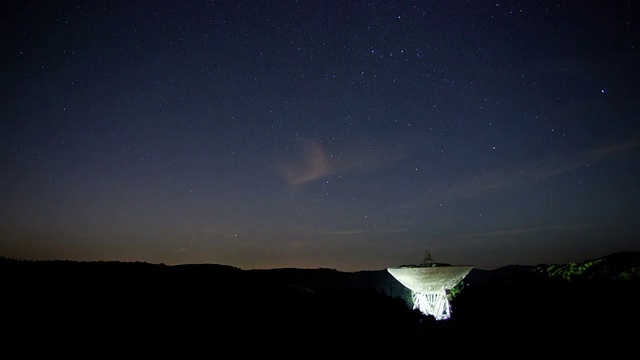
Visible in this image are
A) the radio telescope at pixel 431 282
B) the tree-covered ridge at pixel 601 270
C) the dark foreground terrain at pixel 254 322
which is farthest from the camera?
the radio telescope at pixel 431 282

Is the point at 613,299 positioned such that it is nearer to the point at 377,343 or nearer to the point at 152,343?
the point at 377,343

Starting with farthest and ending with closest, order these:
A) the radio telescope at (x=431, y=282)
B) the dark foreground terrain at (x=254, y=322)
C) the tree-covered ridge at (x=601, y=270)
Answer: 1. the radio telescope at (x=431, y=282)
2. the tree-covered ridge at (x=601, y=270)
3. the dark foreground terrain at (x=254, y=322)

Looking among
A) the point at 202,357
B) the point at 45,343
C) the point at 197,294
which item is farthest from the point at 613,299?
the point at 45,343

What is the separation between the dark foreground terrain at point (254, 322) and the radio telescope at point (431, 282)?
581 centimetres

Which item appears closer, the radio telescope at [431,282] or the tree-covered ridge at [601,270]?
the tree-covered ridge at [601,270]

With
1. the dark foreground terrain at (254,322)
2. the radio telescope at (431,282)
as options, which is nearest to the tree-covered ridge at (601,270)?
the dark foreground terrain at (254,322)

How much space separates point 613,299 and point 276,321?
1017cm

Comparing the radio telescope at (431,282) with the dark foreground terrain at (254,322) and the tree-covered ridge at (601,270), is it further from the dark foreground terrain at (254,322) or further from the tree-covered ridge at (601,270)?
the dark foreground terrain at (254,322)

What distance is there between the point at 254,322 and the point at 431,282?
14.9 m

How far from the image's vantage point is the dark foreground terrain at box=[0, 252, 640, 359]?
898 cm

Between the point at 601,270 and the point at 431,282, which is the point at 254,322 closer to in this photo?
the point at 601,270

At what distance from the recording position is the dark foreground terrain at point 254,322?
8.98 m

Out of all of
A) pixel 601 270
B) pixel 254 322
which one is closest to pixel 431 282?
pixel 601 270

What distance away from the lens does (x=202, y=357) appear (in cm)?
900
